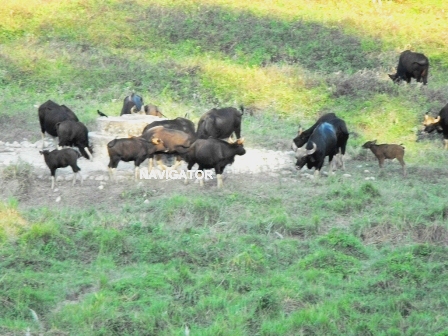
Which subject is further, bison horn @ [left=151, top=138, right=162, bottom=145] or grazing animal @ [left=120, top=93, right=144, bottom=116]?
grazing animal @ [left=120, top=93, right=144, bottom=116]

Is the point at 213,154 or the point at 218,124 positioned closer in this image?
the point at 213,154

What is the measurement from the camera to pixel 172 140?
14312 millimetres

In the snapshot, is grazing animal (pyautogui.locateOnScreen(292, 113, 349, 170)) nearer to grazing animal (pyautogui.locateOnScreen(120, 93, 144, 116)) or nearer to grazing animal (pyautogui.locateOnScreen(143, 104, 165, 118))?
grazing animal (pyautogui.locateOnScreen(143, 104, 165, 118))

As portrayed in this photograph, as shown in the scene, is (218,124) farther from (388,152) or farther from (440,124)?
(440,124)

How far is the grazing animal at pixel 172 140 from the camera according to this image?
14.2 meters

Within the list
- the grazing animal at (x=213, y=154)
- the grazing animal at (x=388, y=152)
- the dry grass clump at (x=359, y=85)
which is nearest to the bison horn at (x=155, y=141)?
the grazing animal at (x=213, y=154)

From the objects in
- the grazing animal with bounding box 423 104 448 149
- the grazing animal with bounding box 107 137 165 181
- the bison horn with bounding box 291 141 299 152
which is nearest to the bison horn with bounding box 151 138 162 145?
the grazing animal with bounding box 107 137 165 181

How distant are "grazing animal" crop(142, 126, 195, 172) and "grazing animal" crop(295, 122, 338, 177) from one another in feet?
5.95

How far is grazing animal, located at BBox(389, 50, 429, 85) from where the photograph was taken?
20359 millimetres

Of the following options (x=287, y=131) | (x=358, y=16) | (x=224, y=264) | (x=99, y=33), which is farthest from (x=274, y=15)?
(x=224, y=264)

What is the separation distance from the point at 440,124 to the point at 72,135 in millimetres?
6835

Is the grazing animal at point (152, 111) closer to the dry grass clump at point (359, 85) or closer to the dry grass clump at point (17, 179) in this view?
the dry grass clump at point (17, 179)

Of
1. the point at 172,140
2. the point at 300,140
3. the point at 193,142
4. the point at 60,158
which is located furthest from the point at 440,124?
the point at 60,158

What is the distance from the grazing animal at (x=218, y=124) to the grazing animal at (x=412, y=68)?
19.1ft
